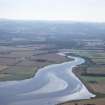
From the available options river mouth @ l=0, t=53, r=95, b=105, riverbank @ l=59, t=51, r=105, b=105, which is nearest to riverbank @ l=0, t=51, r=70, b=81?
river mouth @ l=0, t=53, r=95, b=105

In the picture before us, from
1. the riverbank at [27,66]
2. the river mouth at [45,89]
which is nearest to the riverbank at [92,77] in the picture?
the river mouth at [45,89]

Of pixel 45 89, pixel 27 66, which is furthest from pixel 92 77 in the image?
pixel 27 66

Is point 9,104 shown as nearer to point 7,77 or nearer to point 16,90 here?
point 16,90

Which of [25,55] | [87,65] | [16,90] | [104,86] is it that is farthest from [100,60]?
[16,90]

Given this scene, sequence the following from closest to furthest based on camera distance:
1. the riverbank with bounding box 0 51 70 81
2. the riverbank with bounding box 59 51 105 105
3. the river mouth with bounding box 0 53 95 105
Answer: the riverbank with bounding box 59 51 105 105 → the river mouth with bounding box 0 53 95 105 → the riverbank with bounding box 0 51 70 81

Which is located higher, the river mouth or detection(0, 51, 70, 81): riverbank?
detection(0, 51, 70, 81): riverbank

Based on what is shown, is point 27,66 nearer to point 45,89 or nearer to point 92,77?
point 92,77

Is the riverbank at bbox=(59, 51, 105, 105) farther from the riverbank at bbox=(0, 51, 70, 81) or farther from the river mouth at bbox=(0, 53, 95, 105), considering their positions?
the riverbank at bbox=(0, 51, 70, 81)

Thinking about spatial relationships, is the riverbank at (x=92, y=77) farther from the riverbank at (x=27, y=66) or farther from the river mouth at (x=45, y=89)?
the riverbank at (x=27, y=66)
